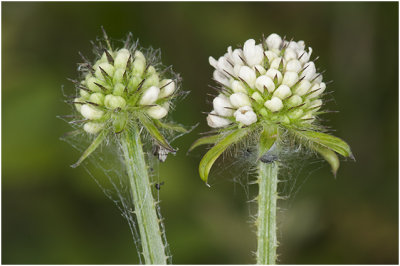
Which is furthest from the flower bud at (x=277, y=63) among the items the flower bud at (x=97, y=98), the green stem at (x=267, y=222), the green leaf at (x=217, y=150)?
the flower bud at (x=97, y=98)

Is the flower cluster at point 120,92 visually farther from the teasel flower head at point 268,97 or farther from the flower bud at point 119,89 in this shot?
the teasel flower head at point 268,97

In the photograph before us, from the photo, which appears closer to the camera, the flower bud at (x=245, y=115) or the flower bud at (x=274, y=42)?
the flower bud at (x=245, y=115)

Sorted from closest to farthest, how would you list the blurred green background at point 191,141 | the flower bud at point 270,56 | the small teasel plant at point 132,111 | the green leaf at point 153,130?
the green leaf at point 153,130 < the small teasel plant at point 132,111 < the flower bud at point 270,56 < the blurred green background at point 191,141

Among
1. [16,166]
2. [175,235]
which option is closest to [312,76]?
[175,235]

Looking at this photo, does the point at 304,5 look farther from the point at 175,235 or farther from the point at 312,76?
the point at 312,76

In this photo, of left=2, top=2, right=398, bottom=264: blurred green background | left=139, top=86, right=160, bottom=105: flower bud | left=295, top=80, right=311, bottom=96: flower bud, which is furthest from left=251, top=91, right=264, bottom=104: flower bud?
Result: left=2, top=2, right=398, bottom=264: blurred green background

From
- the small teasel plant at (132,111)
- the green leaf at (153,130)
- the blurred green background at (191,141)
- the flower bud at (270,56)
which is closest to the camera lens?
the green leaf at (153,130)

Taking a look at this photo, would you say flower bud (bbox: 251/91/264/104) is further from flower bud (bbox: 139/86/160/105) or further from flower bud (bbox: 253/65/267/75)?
flower bud (bbox: 139/86/160/105)
